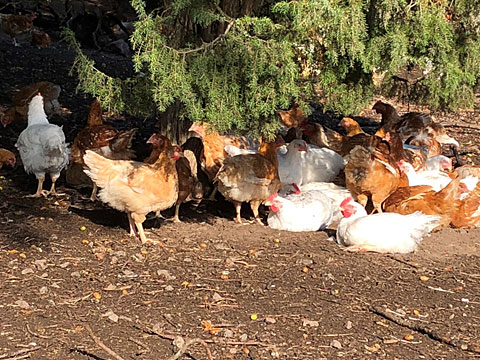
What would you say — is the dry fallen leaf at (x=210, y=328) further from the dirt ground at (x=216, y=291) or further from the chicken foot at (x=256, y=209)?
the chicken foot at (x=256, y=209)

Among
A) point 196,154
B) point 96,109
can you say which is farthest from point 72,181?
point 196,154

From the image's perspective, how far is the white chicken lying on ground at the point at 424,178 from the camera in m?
7.25

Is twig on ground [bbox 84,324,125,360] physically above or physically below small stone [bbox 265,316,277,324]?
above

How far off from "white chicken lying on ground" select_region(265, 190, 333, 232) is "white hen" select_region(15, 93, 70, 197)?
230 cm

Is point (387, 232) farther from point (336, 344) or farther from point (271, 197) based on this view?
point (336, 344)

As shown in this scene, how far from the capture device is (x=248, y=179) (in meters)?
6.41

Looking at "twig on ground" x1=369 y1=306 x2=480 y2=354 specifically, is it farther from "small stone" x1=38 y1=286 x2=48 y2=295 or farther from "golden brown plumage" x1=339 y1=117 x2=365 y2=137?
"golden brown plumage" x1=339 y1=117 x2=365 y2=137

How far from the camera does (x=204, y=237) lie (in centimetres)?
610

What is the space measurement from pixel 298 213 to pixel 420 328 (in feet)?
7.19

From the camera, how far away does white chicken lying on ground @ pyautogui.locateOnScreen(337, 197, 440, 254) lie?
579 cm

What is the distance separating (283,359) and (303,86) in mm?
2608

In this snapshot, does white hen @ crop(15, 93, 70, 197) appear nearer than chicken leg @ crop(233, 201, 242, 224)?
No

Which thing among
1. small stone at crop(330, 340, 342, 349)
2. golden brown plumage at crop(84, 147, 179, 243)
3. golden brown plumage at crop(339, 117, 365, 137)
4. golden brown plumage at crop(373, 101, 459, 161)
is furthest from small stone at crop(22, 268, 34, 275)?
golden brown plumage at crop(373, 101, 459, 161)

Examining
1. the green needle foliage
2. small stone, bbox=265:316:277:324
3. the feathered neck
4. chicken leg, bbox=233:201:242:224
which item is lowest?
chicken leg, bbox=233:201:242:224
